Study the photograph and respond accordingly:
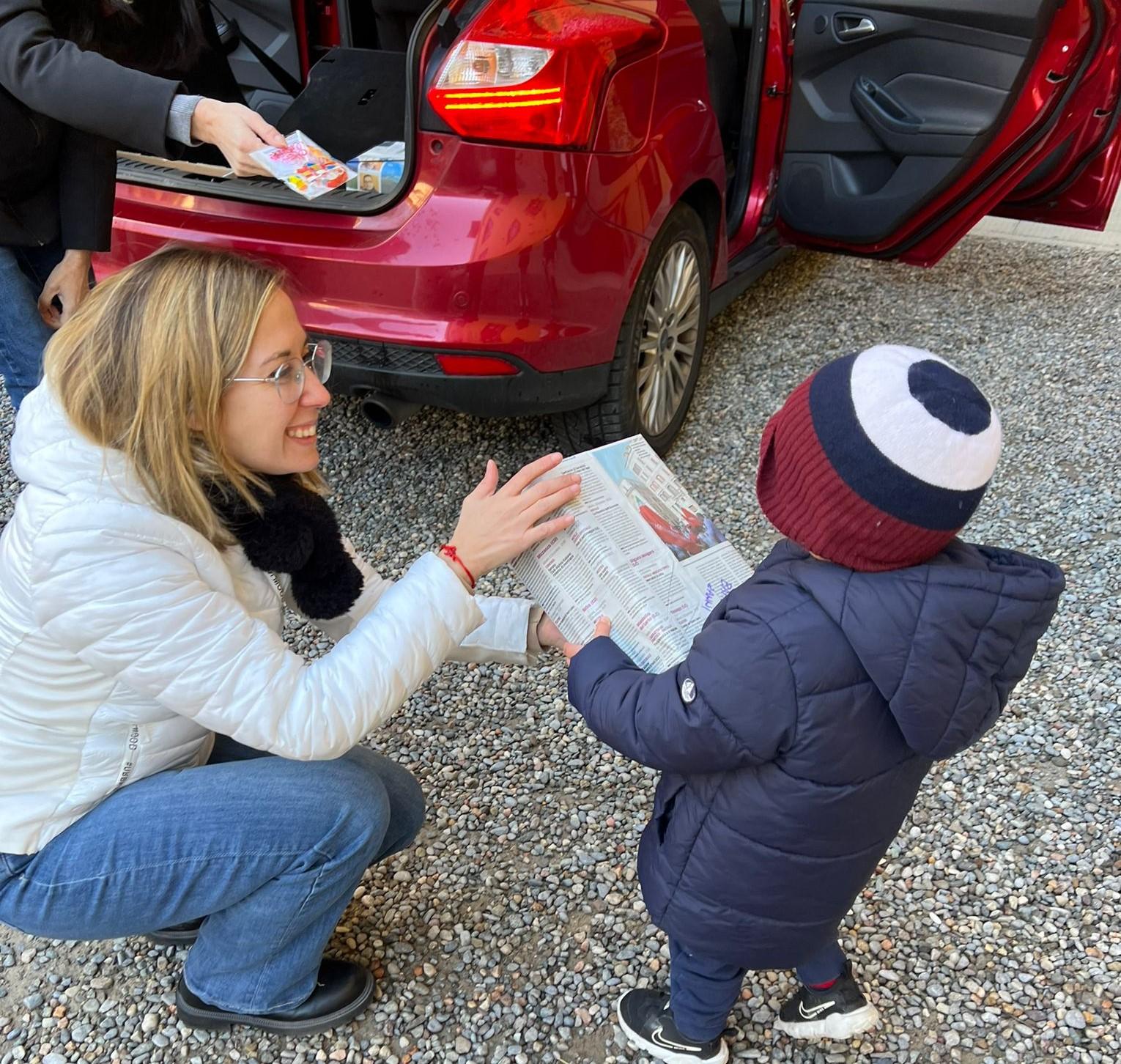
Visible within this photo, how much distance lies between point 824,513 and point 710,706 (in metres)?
0.29

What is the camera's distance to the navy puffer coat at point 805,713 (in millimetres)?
1192

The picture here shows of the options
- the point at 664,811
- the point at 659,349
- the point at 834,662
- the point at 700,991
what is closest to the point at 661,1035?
the point at 700,991

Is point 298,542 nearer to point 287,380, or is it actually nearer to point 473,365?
point 287,380

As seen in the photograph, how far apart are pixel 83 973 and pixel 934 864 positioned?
178 centimetres

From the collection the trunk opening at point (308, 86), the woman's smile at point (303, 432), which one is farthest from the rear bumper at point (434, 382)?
the woman's smile at point (303, 432)

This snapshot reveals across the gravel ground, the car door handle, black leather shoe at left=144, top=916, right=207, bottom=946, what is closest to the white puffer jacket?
black leather shoe at left=144, top=916, right=207, bottom=946

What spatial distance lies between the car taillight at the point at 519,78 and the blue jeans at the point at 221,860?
1628mm

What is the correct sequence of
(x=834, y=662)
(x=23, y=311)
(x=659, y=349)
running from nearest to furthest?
(x=834, y=662) → (x=23, y=311) → (x=659, y=349)

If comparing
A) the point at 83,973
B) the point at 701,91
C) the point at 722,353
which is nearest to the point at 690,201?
the point at 701,91

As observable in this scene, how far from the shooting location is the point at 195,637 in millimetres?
1401

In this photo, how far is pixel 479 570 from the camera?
5.09 feet

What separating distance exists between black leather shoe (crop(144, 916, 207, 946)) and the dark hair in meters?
2.00

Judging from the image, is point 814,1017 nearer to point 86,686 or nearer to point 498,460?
point 86,686

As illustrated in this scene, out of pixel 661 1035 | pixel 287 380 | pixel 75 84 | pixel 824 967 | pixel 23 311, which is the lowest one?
pixel 661 1035
